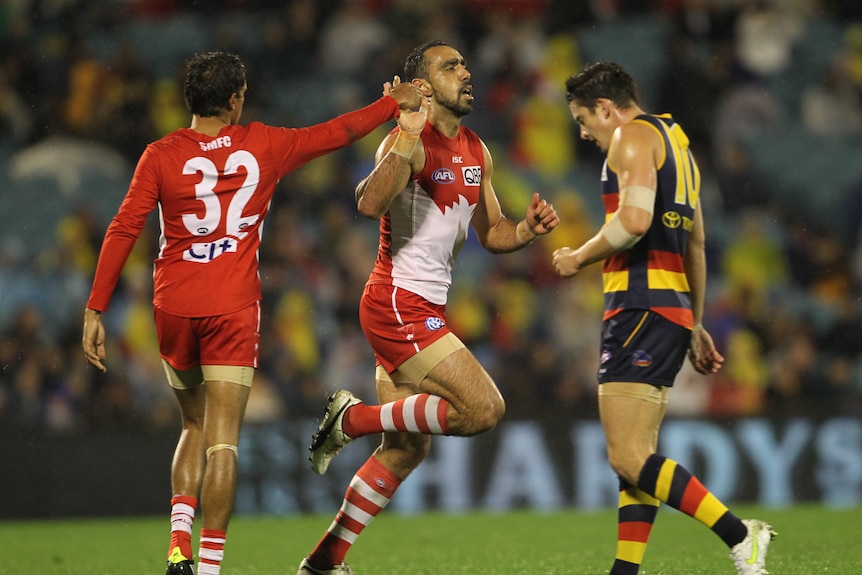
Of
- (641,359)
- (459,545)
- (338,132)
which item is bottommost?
(459,545)

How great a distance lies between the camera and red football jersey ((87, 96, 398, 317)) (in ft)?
17.6

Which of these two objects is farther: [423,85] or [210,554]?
[423,85]

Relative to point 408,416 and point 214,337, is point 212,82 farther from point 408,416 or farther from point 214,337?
point 408,416

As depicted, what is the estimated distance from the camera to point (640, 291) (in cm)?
523

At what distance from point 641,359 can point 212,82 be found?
227 centimetres

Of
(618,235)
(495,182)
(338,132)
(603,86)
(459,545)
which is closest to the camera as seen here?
(618,235)

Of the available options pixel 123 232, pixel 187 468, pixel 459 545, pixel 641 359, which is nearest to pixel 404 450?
pixel 187 468

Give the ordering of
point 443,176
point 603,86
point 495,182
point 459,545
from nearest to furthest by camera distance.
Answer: point 603,86 < point 443,176 < point 459,545 < point 495,182

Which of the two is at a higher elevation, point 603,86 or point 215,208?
point 603,86

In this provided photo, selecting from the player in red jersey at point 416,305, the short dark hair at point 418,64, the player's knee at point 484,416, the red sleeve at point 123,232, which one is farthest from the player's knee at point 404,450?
the short dark hair at point 418,64

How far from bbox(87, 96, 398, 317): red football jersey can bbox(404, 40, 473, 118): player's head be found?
1.10ft

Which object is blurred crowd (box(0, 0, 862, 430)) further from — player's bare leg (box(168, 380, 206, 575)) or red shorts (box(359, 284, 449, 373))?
red shorts (box(359, 284, 449, 373))

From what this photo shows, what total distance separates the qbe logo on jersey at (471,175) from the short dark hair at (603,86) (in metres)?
0.68

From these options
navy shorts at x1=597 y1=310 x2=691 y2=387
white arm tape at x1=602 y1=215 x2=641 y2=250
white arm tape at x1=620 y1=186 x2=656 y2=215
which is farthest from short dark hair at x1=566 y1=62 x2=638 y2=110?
navy shorts at x1=597 y1=310 x2=691 y2=387
